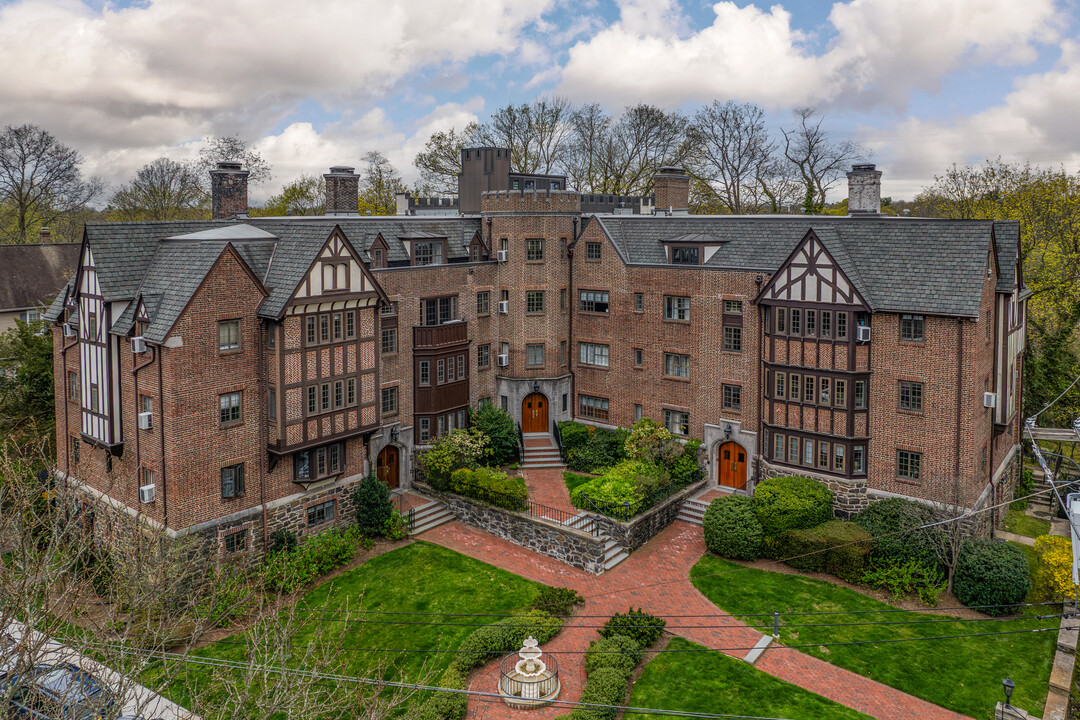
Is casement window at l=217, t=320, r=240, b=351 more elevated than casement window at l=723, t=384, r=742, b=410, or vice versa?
casement window at l=217, t=320, r=240, b=351

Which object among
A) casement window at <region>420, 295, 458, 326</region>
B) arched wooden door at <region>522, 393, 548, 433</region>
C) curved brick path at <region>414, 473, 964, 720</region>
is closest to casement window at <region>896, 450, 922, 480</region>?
curved brick path at <region>414, 473, 964, 720</region>

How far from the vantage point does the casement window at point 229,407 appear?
2545 centimetres

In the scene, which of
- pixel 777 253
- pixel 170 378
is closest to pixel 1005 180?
pixel 777 253

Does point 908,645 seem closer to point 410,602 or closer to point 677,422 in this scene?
point 677,422

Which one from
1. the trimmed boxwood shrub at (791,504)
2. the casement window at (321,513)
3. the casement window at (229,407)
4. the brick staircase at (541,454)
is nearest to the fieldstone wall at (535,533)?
the casement window at (321,513)

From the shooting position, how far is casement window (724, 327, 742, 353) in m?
32.1

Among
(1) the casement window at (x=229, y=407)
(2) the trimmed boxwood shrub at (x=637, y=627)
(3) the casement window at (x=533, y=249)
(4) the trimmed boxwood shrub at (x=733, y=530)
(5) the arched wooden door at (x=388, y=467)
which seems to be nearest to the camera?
(2) the trimmed boxwood shrub at (x=637, y=627)

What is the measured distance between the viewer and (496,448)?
34906mm

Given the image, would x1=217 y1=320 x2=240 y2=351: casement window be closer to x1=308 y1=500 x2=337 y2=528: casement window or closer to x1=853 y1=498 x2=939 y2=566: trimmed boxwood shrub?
x1=308 y1=500 x2=337 y2=528: casement window

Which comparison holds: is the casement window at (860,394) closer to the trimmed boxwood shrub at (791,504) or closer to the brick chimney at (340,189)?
the trimmed boxwood shrub at (791,504)

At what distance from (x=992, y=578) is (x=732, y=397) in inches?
461

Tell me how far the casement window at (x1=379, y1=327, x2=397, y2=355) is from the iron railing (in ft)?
20.7

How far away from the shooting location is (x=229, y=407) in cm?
2570

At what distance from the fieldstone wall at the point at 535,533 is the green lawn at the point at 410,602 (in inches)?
85.3
